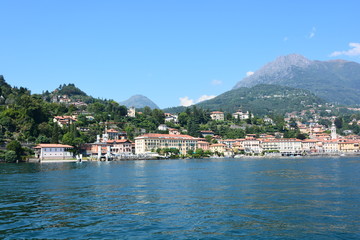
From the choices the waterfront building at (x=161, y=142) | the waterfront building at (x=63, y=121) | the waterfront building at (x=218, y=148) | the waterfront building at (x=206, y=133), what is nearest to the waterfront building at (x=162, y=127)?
the waterfront building at (x=206, y=133)

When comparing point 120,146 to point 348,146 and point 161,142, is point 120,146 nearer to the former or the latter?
point 161,142

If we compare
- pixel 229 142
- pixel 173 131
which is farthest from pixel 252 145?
pixel 173 131

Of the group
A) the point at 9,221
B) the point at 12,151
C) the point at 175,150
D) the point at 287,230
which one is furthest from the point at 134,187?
the point at 175,150

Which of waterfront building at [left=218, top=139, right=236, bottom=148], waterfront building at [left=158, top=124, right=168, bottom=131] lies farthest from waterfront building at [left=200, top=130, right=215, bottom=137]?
waterfront building at [left=158, top=124, right=168, bottom=131]

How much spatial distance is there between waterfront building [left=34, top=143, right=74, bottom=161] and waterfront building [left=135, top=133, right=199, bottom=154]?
3027cm

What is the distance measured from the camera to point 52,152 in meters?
85.3

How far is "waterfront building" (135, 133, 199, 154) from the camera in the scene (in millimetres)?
116500

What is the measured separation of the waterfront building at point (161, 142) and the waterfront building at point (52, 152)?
30.3 metres

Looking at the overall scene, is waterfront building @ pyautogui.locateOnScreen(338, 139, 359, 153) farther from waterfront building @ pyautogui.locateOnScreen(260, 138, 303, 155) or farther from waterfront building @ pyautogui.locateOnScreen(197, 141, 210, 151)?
waterfront building @ pyautogui.locateOnScreen(197, 141, 210, 151)

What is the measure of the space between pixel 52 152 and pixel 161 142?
42774 millimetres

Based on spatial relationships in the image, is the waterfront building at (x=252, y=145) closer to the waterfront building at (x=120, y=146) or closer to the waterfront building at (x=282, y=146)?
the waterfront building at (x=282, y=146)

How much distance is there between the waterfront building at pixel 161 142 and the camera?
11650cm

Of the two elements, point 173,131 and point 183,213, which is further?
point 173,131

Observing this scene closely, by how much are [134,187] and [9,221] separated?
13371mm
